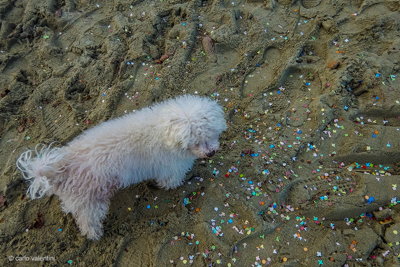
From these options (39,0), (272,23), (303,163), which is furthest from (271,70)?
(39,0)

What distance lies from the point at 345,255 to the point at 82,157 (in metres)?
2.26

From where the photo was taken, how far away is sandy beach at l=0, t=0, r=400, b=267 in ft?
8.34

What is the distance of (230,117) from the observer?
131 inches

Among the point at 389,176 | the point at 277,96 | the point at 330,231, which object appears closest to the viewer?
the point at 330,231

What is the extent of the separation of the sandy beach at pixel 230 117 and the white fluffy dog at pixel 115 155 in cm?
34

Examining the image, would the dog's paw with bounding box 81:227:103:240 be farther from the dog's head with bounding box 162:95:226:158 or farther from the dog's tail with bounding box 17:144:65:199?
the dog's head with bounding box 162:95:226:158

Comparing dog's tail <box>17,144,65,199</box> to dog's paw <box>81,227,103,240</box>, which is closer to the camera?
dog's tail <box>17,144,65,199</box>

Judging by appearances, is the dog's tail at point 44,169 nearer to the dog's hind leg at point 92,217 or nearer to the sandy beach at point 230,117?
the dog's hind leg at point 92,217

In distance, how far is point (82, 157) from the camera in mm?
2396

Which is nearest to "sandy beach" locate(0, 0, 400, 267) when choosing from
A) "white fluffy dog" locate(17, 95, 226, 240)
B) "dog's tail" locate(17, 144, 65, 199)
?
"white fluffy dog" locate(17, 95, 226, 240)

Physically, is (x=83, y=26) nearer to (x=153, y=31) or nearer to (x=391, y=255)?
(x=153, y=31)

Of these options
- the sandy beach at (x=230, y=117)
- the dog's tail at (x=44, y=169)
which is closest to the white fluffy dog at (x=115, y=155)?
the dog's tail at (x=44, y=169)

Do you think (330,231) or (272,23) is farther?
(272,23)

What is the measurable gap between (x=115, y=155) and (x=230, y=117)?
4.64ft
